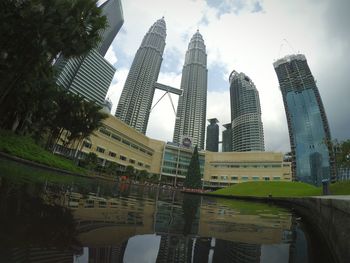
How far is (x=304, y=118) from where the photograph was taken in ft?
449

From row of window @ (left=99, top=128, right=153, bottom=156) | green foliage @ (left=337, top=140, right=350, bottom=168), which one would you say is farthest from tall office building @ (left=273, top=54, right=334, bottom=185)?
green foliage @ (left=337, top=140, right=350, bottom=168)

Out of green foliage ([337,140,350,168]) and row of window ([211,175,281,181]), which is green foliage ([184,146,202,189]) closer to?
row of window ([211,175,281,181])

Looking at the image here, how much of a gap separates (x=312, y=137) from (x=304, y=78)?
114 feet

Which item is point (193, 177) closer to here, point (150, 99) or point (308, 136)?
point (308, 136)

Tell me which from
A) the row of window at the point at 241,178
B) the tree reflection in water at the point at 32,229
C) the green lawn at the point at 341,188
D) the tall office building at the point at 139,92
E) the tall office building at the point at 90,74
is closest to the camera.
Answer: the tree reflection in water at the point at 32,229

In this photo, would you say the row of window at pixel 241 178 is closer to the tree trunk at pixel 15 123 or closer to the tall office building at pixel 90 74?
the tall office building at pixel 90 74

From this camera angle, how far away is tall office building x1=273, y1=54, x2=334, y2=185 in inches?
5261

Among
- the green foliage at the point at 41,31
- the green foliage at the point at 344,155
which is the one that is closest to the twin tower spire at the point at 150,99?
the green foliage at the point at 344,155

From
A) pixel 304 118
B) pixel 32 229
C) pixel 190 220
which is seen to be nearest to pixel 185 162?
pixel 304 118

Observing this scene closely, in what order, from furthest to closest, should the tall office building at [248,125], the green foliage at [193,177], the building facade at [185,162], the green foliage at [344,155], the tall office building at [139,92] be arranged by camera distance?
the tall office building at [248,125], the tall office building at [139,92], the building facade at [185,162], the green foliage at [193,177], the green foliage at [344,155]

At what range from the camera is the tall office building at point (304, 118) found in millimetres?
133625

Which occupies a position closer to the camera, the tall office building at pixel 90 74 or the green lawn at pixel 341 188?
the green lawn at pixel 341 188

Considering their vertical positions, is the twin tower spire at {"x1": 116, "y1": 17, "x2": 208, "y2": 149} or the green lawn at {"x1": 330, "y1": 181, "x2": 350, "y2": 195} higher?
the twin tower spire at {"x1": 116, "y1": 17, "x2": 208, "y2": 149}

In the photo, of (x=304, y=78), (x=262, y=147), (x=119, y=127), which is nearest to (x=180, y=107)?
(x=262, y=147)
